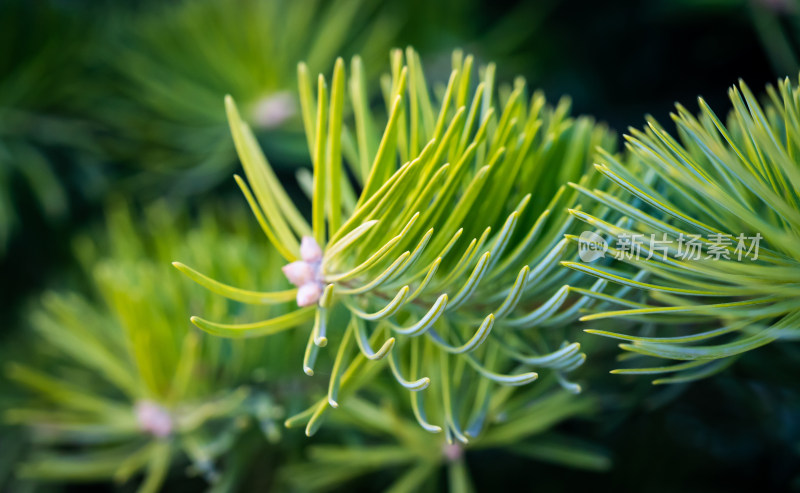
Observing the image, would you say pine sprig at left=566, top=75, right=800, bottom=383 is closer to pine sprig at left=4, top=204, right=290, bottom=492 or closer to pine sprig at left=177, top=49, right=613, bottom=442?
pine sprig at left=177, top=49, right=613, bottom=442

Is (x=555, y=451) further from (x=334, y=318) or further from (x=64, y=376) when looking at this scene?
(x=64, y=376)

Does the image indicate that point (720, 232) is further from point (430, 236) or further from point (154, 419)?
point (154, 419)

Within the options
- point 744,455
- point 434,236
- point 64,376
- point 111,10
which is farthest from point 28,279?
point 744,455

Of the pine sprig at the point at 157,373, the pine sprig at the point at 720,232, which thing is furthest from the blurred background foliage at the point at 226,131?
the pine sprig at the point at 720,232

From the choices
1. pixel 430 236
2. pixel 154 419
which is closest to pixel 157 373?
pixel 154 419

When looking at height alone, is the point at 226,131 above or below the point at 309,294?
above

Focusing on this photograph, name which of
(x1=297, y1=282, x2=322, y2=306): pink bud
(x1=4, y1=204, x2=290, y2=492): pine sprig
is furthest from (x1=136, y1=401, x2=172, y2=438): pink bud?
(x1=297, y1=282, x2=322, y2=306): pink bud

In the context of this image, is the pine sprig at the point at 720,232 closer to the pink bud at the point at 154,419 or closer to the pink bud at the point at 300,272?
the pink bud at the point at 300,272
